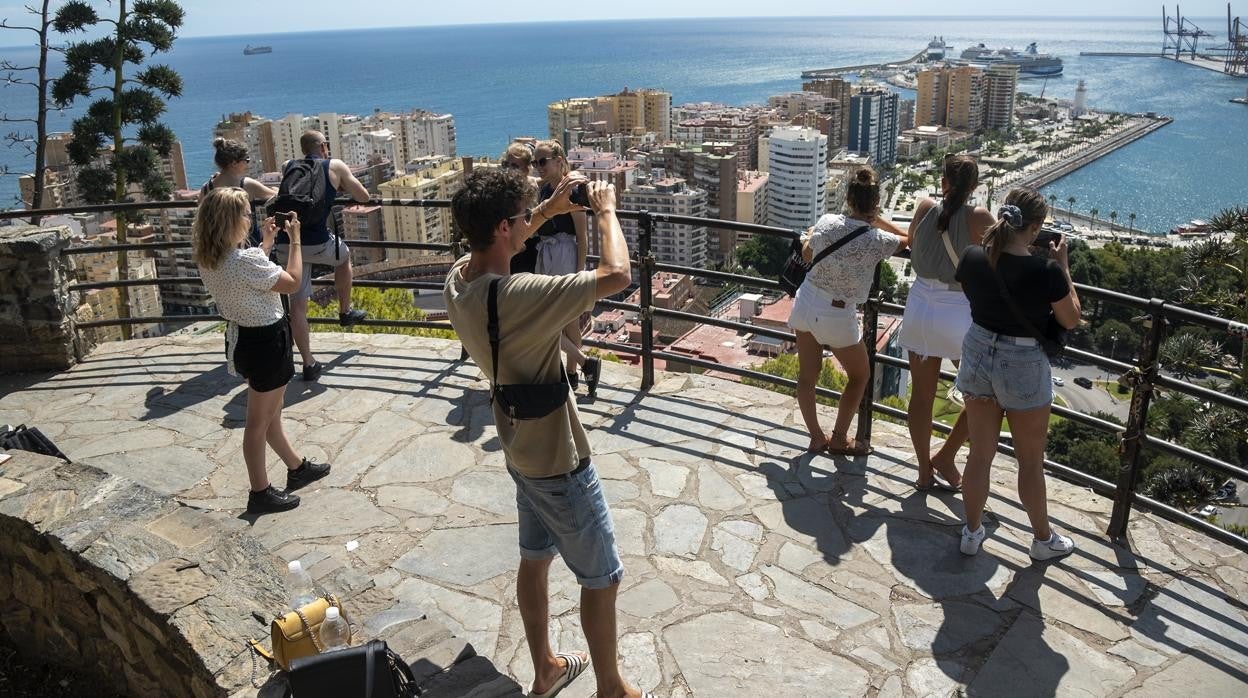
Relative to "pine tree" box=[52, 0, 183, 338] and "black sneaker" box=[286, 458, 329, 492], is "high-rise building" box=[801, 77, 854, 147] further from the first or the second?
"black sneaker" box=[286, 458, 329, 492]

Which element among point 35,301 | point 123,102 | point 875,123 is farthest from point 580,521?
point 875,123

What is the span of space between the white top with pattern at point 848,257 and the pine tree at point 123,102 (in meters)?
12.6

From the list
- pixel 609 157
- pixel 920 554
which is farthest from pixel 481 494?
pixel 609 157

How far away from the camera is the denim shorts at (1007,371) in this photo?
3.33 m

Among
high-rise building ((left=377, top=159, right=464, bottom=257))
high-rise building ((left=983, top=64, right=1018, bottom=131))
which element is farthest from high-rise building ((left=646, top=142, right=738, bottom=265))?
high-rise building ((left=983, top=64, right=1018, bottom=131))

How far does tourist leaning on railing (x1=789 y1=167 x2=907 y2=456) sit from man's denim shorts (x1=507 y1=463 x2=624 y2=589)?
1992mm

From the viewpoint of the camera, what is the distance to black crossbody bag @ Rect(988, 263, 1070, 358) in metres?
3.23

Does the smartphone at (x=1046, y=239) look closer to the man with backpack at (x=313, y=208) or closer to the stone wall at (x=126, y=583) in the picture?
the stone wall at (x=126, y=583)

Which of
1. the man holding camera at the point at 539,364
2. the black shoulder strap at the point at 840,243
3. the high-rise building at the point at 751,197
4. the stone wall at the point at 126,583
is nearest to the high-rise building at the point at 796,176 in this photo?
the high-rise building at the point at 751,197

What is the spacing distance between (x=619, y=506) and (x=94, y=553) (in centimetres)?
206

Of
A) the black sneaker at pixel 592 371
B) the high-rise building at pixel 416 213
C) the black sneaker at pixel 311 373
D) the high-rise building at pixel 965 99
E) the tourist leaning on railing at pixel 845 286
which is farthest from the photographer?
the high-rise building at pixel 965 99

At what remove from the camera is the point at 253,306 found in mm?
3816

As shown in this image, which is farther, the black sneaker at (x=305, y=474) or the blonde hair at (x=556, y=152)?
the blonde hair at (x=556, y=152)

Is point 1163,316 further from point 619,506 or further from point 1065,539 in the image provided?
point 619,506
